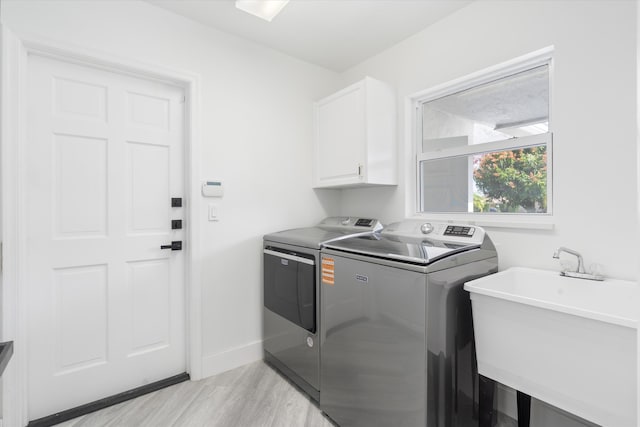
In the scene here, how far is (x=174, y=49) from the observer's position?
6.76 feet

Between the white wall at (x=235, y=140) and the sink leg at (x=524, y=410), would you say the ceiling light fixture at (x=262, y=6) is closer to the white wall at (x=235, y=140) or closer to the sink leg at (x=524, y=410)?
the white wall at (x=235, y=140)

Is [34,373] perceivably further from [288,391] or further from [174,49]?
[174,49]

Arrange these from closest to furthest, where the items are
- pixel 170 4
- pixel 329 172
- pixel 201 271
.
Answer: pixel 170 4
pixel 201 271
pixel 329 172

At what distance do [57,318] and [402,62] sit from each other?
2.85m

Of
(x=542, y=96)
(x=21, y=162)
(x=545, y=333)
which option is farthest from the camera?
(x=542, y=96)

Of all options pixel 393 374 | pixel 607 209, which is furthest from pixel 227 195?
pixel 607 209

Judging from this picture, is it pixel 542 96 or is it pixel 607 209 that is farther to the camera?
pixel 542 96

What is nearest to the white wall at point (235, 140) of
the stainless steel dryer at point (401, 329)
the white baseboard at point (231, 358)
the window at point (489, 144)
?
the white baseboard at point (231, 358)

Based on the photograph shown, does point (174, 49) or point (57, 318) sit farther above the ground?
point (174, 49)

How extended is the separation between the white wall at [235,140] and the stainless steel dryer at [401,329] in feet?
2.67

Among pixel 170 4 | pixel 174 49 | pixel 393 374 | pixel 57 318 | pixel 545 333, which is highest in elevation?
pixel 170 4

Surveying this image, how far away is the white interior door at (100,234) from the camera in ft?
5.63

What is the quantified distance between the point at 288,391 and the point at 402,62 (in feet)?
8.25

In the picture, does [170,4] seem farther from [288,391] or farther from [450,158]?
[288,391]
